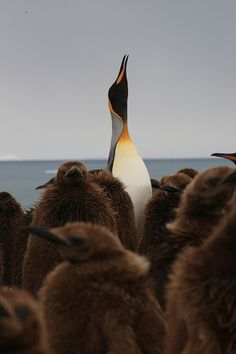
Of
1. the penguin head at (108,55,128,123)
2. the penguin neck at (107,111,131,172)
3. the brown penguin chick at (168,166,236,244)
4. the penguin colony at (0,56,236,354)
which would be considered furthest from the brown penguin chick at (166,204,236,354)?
the penguin head at (108,55,128,123)

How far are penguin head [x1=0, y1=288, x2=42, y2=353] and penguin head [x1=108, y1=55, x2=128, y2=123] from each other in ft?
13.0

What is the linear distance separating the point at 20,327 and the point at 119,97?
4166mm

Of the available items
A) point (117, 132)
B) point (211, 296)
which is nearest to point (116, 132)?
point (117, 132)

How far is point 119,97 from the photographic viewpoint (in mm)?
5031

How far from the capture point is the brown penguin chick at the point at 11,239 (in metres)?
3.03

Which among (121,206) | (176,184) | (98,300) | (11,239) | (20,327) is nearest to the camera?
(20,327)

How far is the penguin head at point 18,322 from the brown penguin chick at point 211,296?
420 millimetres

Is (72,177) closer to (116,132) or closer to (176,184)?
(176,184)

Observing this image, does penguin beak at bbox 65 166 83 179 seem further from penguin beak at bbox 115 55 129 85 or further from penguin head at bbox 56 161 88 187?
penguin beak at bbox 115 55 129 85

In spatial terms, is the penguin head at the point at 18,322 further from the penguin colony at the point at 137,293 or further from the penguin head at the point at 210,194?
the penguin head at the point at 210,194

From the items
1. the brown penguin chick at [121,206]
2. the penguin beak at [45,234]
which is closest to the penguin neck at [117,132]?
the brown penguin chick at [121,206]

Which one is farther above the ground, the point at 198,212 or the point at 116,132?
the point at 116,132

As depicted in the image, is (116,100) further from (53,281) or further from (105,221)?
(53,281)

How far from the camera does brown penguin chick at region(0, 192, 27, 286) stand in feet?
9.93
